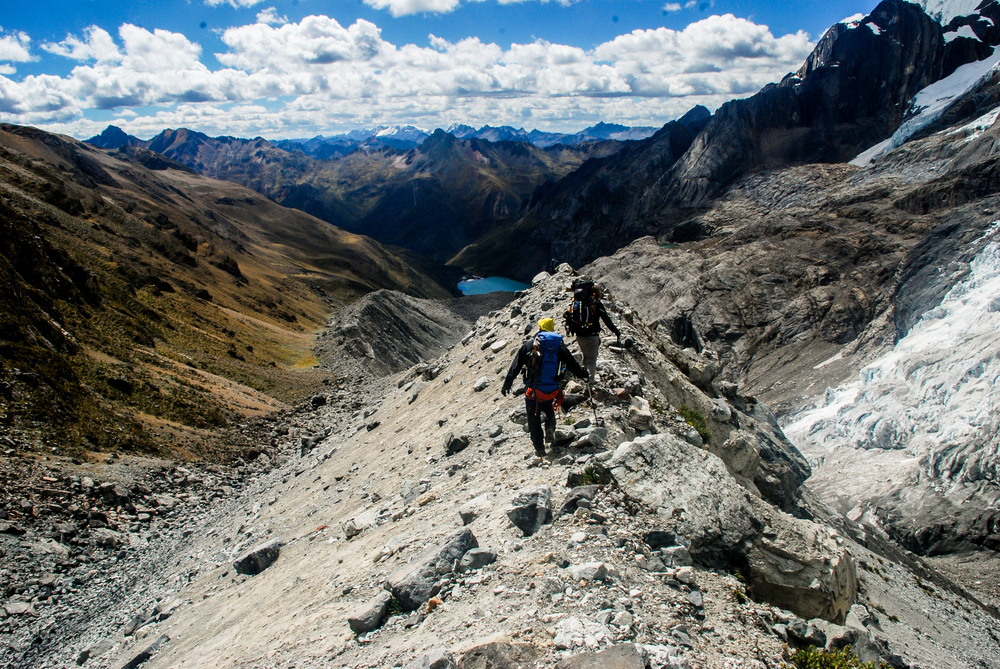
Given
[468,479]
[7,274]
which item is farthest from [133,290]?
[468,479]

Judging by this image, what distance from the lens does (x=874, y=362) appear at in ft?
228

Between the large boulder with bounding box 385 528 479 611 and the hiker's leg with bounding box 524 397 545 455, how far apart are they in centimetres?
272

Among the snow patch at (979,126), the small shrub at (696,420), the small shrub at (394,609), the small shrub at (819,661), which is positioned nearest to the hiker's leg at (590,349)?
the small shrub at (696,420)

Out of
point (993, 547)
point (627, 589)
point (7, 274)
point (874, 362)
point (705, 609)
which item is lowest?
point (993, 547)

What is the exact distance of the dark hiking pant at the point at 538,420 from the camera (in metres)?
10.1

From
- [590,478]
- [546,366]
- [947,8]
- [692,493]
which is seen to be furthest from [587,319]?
[947,8]

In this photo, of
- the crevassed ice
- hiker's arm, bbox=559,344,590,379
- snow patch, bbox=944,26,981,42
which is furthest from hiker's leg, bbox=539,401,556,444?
snow patch, bbox=944,26,981,42

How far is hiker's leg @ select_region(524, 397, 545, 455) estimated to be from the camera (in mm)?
10141

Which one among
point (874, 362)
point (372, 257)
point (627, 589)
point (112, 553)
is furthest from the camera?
point (372, 257)

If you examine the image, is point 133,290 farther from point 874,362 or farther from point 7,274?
point 874,362

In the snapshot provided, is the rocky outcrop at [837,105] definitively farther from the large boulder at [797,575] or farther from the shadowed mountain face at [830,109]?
the large boulder at [797,575]

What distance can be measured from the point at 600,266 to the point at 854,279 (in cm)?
4885

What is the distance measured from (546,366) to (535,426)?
3.71ft

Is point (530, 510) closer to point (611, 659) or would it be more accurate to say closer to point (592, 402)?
point (611, 659)
